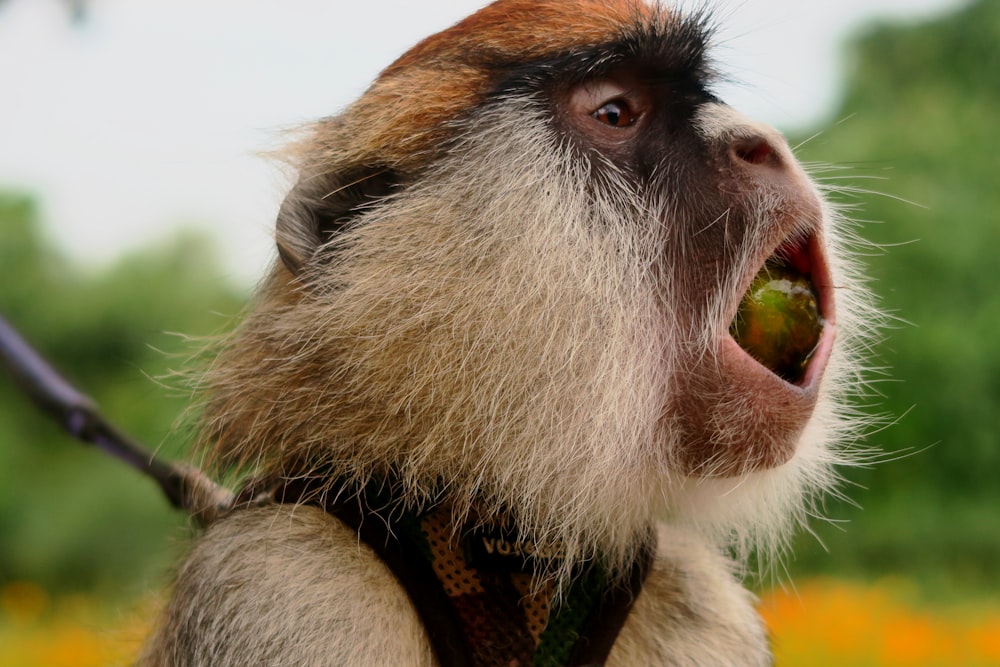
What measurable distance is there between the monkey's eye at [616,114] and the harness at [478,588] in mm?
955

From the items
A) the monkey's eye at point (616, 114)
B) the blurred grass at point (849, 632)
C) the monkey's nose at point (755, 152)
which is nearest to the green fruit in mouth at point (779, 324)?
the monkey's nose at point (755, 152)

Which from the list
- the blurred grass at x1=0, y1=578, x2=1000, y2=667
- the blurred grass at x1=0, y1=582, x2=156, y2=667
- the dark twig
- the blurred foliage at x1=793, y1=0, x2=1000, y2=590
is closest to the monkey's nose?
the dark twig

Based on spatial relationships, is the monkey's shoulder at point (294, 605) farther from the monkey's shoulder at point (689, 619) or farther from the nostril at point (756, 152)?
the nostril at point (756, 152)

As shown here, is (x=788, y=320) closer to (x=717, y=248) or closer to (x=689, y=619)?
(x=717, y=248)

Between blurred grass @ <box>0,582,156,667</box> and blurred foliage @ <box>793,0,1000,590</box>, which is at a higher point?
blurred foliage @ <box>793,0,1000,590</box>

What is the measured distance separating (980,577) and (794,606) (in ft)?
10.3

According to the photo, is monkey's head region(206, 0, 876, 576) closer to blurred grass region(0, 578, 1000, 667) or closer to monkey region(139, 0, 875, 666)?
monkey region(139, 0, 875, 666)

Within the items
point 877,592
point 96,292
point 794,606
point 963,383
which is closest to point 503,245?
point 794,606

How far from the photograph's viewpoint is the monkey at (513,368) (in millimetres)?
1977

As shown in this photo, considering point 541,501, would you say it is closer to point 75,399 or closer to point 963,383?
point 75,399

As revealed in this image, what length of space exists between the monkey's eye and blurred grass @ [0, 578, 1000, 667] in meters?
2.71

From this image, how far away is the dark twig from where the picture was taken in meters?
2.56

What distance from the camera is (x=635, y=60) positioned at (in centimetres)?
220

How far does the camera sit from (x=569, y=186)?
2.12 metres
